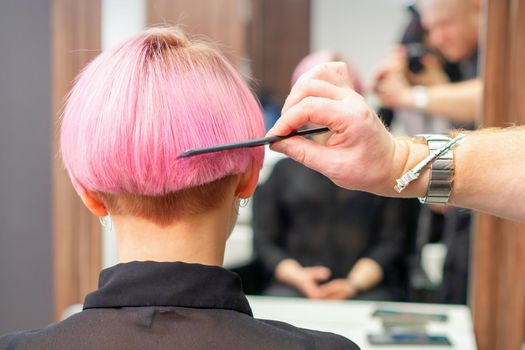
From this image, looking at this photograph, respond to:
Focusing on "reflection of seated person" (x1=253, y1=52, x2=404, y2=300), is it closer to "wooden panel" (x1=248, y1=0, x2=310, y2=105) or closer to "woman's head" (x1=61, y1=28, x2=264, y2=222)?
"wooden panel" (x1=248, y1=0, x2=310, y2=105)

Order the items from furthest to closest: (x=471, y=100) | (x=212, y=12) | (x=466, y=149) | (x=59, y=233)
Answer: (x=212, y=12) < (x=59, y=233) < (x=471, y=100) < (x=466, y=149)

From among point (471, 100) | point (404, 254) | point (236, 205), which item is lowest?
point (404, 254)

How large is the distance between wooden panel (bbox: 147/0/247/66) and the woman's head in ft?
3.72

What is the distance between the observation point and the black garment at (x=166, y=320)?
63cm

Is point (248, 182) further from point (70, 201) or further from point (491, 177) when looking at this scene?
point (70, 201)

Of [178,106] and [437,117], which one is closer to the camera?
[178,106]

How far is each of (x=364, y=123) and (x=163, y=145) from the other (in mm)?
229

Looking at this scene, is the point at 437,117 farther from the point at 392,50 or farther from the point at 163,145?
the point at 163,145

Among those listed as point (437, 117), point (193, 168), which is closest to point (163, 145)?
point (193, 168)

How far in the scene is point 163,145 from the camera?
0.65m

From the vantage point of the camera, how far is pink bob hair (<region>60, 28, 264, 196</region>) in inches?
25.8

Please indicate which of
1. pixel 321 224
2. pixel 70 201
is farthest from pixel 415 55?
pixel 70 201

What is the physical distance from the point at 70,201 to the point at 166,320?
3.77 feet

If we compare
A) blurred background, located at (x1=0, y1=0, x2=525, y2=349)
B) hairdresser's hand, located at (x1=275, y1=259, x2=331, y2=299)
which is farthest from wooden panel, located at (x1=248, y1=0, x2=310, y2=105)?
hairdresser's hand, located at (x1=275, y1=259, x2=331, y2=299)
